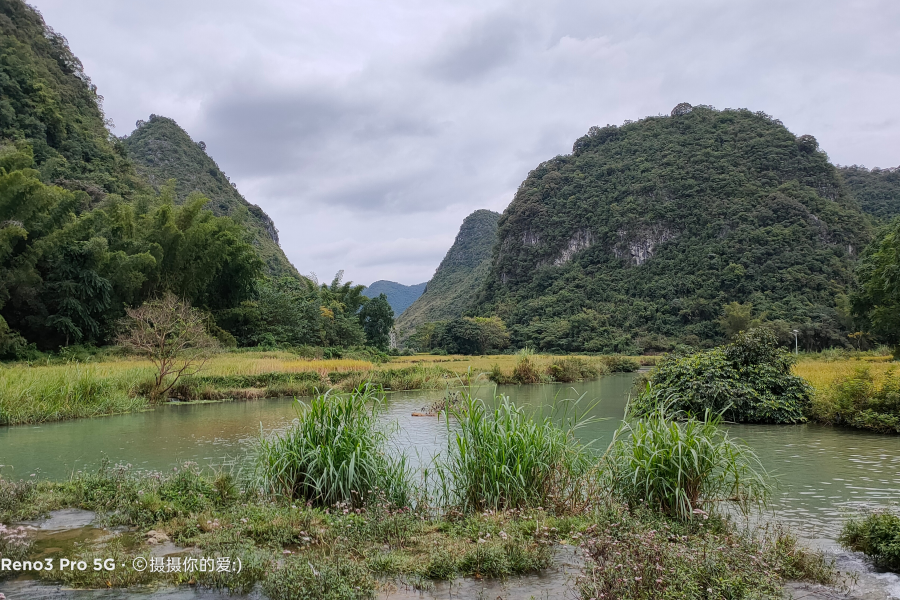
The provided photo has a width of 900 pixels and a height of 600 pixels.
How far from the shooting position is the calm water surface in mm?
5809

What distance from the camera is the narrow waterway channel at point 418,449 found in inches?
223

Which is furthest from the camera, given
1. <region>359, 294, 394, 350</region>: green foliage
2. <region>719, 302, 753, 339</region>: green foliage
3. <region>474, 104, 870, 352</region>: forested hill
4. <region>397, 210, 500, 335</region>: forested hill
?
<region>397, 210, 500, 335</region>: forested hill

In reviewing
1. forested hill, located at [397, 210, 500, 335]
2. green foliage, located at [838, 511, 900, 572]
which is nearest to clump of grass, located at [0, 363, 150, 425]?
green foliage, located at [838, 511, 900, 572]

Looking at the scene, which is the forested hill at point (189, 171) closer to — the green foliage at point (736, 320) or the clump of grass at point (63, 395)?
the green foliage at point (736, 320)

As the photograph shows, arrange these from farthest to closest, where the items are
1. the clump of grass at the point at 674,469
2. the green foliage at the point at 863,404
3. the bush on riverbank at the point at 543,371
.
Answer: the bush on riverbank at the point at 543,371, the green foliage at the point at 863,404, the clump of grass at the point at 674,469

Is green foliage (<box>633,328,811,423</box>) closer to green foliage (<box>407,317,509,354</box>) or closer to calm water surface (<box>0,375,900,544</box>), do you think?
calm water surface (<box>0,375,900,544</box>)

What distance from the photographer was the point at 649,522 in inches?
151

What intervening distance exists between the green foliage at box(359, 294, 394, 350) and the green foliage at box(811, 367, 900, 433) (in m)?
39.1

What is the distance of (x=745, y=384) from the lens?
12117 mm

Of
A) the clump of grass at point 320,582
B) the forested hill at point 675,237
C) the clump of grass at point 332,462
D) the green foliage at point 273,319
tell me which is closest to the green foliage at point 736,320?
the forested hill at point 675,237

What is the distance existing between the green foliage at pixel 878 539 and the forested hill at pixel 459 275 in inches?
3367

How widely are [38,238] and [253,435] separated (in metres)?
16.4

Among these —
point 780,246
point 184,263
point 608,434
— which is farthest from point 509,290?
point 608,434

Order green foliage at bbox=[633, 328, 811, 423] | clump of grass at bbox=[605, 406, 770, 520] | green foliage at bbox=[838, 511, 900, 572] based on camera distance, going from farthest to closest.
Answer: green foliage at bbox=[633, 328, 811, 423] < clump of grass at bbox=[605, 406, 770, 520] < green foliage at bbox=[838, 511, 900, 572]
